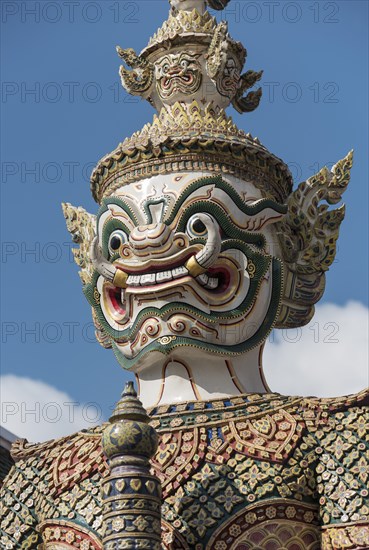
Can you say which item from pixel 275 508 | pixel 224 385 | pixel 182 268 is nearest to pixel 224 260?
pixel 182 268

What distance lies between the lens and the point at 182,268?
351 inches

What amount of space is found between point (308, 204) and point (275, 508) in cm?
248

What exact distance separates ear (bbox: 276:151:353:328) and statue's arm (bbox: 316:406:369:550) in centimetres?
130

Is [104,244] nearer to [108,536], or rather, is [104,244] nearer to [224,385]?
[224,385]

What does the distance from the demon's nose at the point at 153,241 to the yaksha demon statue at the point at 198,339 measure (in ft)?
0.04

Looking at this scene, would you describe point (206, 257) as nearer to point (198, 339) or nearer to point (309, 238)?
point (198, 339)

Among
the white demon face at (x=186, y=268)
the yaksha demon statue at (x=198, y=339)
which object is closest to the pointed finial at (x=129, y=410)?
the yaksha demon statue at (x=198, y=339)

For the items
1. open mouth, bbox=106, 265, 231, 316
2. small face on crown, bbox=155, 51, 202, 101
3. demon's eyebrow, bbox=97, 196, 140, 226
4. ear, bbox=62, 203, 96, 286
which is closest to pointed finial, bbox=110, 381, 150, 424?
open mouth, bbox=106, 265, 231, 316

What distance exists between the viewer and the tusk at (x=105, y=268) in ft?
29.7

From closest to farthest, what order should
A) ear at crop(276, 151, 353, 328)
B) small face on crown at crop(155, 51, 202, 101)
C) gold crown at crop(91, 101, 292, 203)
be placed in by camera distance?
gold crown at crop(91, 101, 292, 203), ear at crop(276, 151, 353, 328), small face on crown at crop(155, 51, 202, 101)

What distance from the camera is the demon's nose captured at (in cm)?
891


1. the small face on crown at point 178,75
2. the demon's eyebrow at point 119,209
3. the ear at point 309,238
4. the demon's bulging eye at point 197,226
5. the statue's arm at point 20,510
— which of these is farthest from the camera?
the small face on crown at point 178,75

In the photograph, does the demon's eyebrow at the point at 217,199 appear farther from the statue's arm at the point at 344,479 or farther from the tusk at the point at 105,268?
the statue's arm at the point at 344,479

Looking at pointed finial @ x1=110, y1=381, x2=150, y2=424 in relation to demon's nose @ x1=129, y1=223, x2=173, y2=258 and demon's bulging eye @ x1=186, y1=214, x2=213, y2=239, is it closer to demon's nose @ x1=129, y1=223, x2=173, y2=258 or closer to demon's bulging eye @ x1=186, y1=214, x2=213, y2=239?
demon's nose @ x1=129, y1=223, x2=173, y2=258
